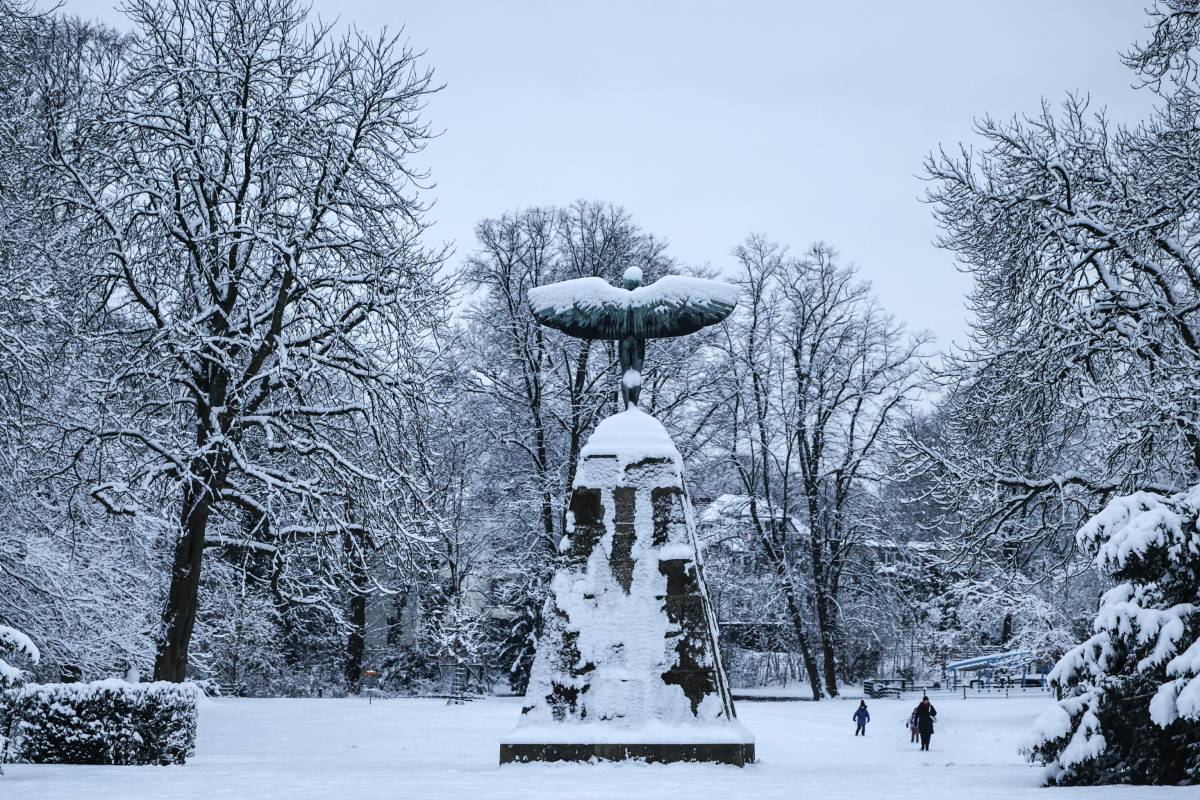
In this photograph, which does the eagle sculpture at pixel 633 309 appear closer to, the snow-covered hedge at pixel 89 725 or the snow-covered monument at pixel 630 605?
the snow-covered monument at pixel 630 605

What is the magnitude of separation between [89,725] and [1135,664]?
32.1 ft

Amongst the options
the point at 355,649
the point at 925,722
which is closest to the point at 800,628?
the point at 925,722

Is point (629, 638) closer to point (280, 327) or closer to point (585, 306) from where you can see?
point (585, 306)

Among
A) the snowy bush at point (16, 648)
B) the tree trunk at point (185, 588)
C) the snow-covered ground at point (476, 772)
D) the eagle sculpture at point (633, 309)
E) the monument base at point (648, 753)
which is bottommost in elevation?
the snow-covered ground at point (476, 772)

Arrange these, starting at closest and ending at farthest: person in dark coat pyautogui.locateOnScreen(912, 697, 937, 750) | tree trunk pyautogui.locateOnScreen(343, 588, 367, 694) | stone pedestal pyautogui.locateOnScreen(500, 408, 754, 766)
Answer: stone pedestal pyautogui.locateOnScreen(500, 408, 754, 766) < person in dark coat pyautogui.locateOnScreen(912, 697, 937, 750) < tree trunk pyautogui.locateOnScreen(343, 588, 367, 694)

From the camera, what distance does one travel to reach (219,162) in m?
15.1

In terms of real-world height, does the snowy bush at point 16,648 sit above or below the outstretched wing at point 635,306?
below

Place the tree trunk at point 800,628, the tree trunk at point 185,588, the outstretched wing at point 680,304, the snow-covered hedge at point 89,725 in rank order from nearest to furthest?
1. the snow-covered hedge at point 89,725
2. the outstretched wing at point 680,304
3. the tree trunk at point 185,588
4. the tree trunk at point 800,628

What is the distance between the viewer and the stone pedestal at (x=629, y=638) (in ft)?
32.9

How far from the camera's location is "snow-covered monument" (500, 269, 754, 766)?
10062 mm

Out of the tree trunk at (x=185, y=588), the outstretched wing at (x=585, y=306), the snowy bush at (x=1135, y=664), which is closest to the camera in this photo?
the snowy bush at (x=1135, y=664)

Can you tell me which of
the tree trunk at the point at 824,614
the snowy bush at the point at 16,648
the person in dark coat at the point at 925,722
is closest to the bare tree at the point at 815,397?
the tree trunk at the point at 824,614

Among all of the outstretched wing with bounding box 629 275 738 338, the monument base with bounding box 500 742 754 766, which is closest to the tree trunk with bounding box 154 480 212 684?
the monument base with bounding box 500 742 754 766

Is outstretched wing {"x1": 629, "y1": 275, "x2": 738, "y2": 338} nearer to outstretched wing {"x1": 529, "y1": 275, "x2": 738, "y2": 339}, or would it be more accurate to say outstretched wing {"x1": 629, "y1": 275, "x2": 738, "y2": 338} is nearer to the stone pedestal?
outstretched wing {"x1": 529, "y1": 275, "x2": 738, "y2": 339}
